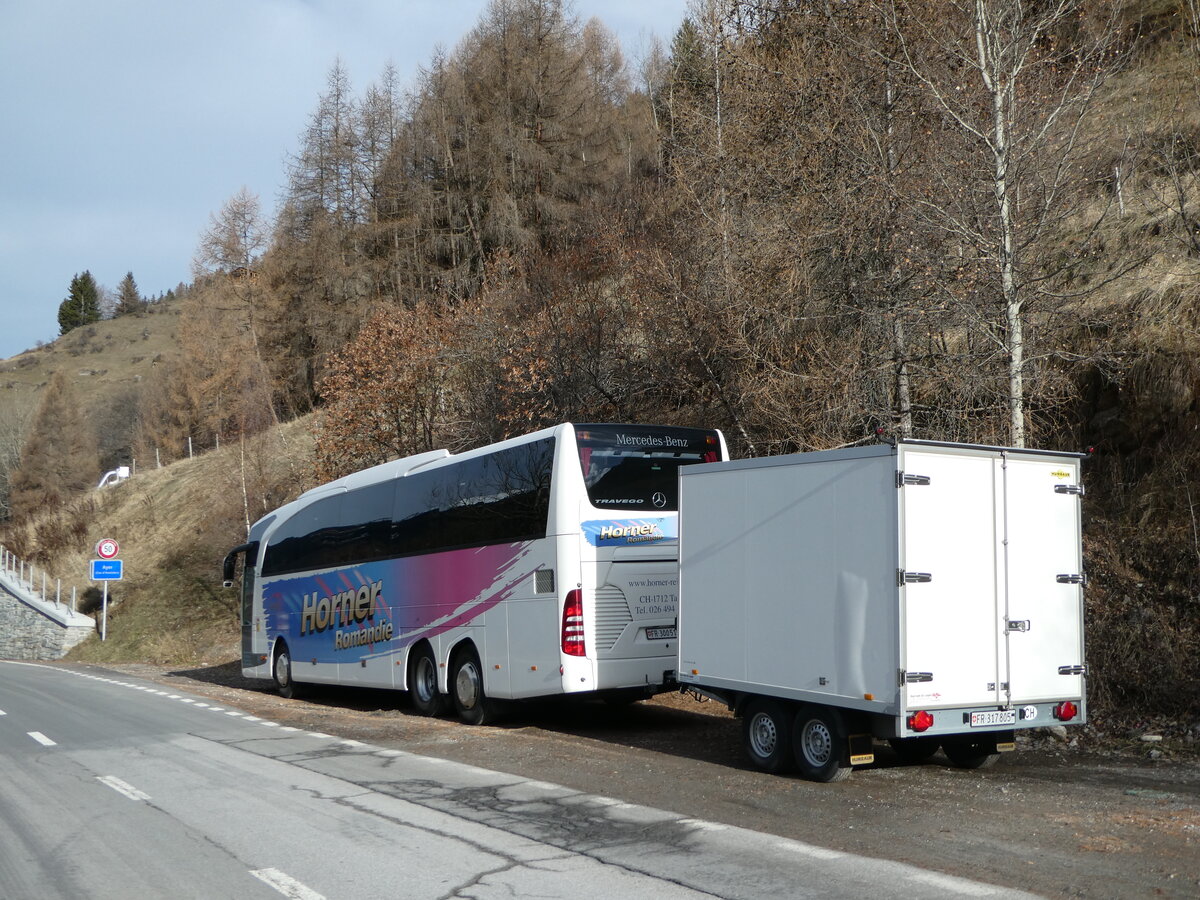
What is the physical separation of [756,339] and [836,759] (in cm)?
941

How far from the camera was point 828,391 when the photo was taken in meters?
16.0

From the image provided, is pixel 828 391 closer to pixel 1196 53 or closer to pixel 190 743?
pixel 1196 53

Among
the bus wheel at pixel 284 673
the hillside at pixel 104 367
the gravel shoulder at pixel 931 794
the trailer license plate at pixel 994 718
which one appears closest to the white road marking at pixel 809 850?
the gravel shoulder at pixel 931 794

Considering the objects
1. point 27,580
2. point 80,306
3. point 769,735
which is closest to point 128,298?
point 80,306

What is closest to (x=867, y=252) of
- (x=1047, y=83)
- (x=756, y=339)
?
(x=756, y=339)

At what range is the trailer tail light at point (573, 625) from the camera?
13.2 m

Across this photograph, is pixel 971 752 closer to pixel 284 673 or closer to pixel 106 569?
pixel 284 673

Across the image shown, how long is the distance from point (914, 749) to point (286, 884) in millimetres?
6317

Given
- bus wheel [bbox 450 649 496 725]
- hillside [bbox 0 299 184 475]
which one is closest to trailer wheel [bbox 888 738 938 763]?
bus wheel [bbox 450 649 496 725]

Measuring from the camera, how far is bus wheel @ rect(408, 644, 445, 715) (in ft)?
53.1

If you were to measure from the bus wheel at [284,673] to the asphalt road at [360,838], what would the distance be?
8770 mm

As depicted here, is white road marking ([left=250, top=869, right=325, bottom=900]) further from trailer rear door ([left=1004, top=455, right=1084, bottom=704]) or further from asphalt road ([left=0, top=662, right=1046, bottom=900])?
trailer rear door ([left=1004, top=455, right=1084, bottom=704])

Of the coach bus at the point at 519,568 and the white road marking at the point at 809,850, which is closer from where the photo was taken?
the white road marking at the point at 809,850

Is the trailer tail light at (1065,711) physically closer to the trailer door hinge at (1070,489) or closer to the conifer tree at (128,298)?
the trailer door hinge at (1070,489)
